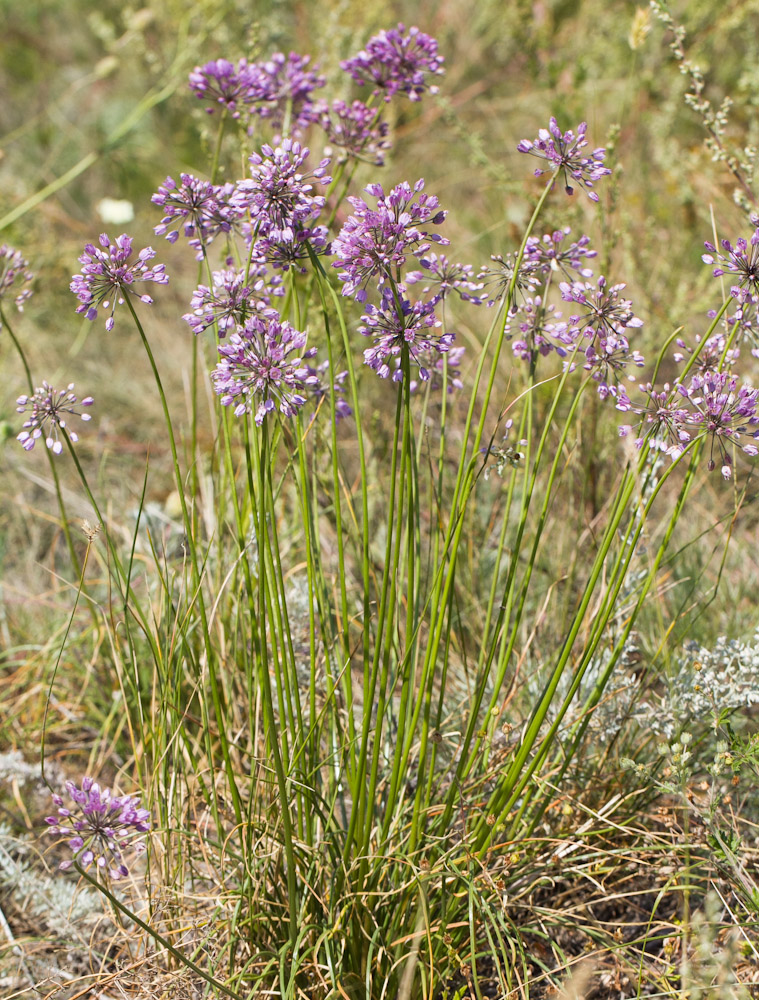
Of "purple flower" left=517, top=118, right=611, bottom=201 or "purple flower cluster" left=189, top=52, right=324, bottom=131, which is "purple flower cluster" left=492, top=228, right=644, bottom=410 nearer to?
"purple flower" left=517, top=118, right=611, bottom=201

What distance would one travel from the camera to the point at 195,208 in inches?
58.6

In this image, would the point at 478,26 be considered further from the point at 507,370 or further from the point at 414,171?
the point at 507,370

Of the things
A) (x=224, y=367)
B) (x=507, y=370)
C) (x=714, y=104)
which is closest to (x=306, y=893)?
(x=224, y=367)

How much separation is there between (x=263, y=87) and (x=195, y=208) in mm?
574

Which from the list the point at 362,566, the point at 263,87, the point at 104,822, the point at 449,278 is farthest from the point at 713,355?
the point at 104,822

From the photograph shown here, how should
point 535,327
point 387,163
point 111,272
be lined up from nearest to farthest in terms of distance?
point 111,272 → point 535,327 → point 387,163

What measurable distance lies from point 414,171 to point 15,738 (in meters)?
4.84

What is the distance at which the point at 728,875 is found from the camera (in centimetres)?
155

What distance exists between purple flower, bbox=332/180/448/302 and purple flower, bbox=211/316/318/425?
0.14 metres

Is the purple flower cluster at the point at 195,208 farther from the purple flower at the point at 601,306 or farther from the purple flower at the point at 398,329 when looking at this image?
the purple flower at the point at 601,306

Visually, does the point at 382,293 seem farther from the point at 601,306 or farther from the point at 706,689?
the point at 706,689

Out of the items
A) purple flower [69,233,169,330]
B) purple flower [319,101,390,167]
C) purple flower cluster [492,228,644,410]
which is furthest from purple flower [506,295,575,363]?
purple flower [69,233,169,330]

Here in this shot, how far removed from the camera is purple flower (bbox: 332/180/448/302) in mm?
1240

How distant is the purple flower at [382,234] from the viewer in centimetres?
124
